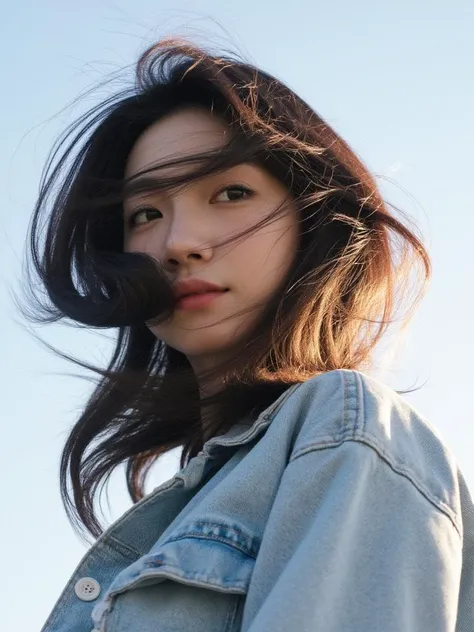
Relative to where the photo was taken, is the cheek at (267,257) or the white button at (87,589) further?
the cheek at (267,257)

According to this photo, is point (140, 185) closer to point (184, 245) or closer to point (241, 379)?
point (184, 245)

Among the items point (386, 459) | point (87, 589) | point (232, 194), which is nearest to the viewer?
point (386, 459)

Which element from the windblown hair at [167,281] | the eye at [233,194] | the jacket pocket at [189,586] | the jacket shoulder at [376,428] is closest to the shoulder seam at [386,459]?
→ the jacket shoulder at [376,428]

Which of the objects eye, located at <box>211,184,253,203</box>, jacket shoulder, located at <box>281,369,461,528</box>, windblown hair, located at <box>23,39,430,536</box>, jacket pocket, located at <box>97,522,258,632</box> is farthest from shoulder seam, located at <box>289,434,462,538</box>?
eye, located at <box>211,184,253,203</box>

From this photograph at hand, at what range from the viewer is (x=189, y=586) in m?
1.75

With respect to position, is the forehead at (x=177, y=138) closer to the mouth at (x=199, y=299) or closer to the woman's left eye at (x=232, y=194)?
the woman's left eye at (x=232, y=194)

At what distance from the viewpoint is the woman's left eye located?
243 cm

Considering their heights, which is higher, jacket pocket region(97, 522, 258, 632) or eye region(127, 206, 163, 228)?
eye region(127, 206, 163, 228)

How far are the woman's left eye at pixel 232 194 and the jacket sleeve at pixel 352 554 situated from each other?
0.84 meters

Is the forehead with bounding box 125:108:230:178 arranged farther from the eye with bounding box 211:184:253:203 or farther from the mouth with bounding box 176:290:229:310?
the mouth with bounding box 176:290:229:310

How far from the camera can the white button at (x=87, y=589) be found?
6.73 ft

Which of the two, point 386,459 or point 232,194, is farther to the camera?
point 232,194

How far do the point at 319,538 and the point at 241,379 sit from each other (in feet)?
2.44

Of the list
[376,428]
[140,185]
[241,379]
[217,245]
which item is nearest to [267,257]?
[217,245]
